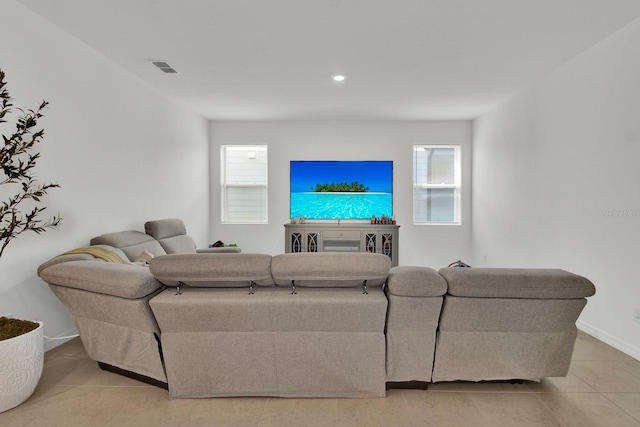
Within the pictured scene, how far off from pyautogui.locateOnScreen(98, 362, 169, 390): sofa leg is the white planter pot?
1.41 feet

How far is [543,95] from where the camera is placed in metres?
4.07

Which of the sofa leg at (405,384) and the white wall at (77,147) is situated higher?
the white wall at (77,147)

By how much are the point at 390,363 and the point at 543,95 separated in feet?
11.7

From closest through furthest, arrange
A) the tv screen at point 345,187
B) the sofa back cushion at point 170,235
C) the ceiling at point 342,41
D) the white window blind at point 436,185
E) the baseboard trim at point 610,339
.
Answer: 1. the ceiling at point 342,41
2. the baseboard trim at point 610,339
3. the sofa back cushion at point 170,235
4. the tv screen at point 345,187
5. the white window blind at point 436,185

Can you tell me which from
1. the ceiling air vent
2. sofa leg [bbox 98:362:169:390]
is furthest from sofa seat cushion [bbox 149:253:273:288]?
the ceiling air vent

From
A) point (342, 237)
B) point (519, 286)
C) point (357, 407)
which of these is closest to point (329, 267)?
point (357, 407)

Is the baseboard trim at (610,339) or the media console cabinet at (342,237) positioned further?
the media console cabinet at (342,237)

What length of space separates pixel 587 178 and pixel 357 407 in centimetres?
294

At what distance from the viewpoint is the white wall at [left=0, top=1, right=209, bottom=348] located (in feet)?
8.82

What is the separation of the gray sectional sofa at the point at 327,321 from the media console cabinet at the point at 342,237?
3.74 metres

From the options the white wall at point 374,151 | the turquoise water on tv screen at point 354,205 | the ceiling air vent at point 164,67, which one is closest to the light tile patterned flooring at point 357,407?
the ceiling air vent at point 164,67

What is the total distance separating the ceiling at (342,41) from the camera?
2666mm

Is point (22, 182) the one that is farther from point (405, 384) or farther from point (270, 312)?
point (405, 384)

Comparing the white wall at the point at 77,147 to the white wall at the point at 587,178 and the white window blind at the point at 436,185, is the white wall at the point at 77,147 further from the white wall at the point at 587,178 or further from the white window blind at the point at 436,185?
the white wall at the point at 587,178
